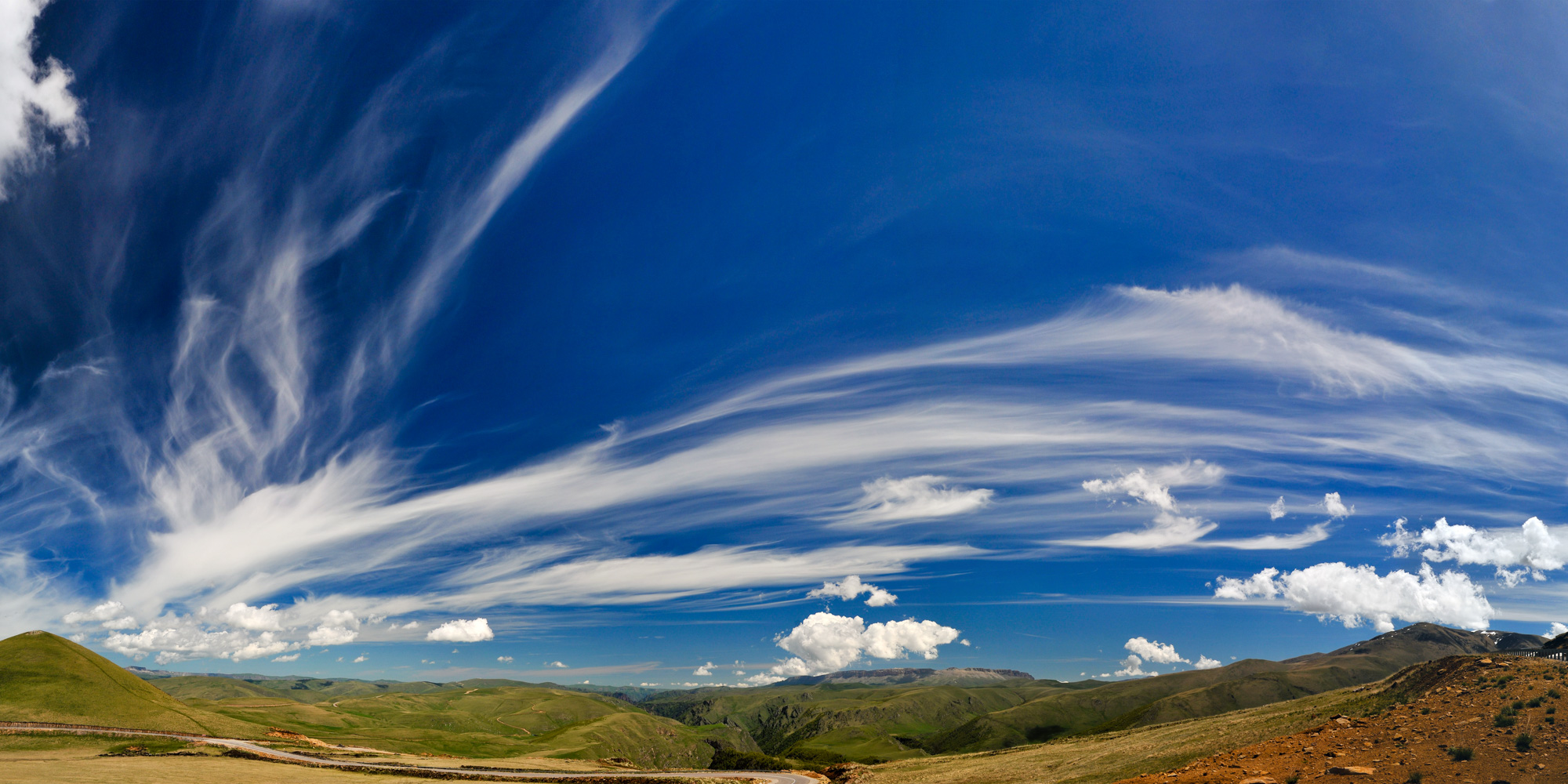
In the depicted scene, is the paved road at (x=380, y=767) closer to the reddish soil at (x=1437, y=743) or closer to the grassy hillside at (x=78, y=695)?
the grassy hillside at (x=78, y=695)

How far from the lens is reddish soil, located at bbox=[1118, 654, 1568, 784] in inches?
1380

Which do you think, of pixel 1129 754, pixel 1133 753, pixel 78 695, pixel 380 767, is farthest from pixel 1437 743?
pixel 78 695

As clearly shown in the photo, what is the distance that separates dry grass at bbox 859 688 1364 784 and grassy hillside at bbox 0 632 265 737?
490 feet

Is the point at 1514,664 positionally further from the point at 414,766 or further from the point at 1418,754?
the point at 414,766

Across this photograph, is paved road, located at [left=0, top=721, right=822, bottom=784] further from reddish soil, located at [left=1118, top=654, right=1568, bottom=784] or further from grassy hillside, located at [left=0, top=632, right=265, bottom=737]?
reddish soil, located at [left=1118, top=654, right=1568, bottom=784]

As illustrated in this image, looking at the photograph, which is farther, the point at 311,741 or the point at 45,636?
the point at 45,636

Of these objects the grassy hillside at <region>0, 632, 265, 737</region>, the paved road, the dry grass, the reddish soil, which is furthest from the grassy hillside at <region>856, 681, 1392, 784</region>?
the grassy hillside at <region>0, 632, 265, 737</region>

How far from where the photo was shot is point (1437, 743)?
38250mm

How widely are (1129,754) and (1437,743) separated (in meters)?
29.8

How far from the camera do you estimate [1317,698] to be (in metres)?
81.9

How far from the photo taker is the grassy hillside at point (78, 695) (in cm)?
11738

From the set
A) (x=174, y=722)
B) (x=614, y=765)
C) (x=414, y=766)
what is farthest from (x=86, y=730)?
(x=614, y=765)

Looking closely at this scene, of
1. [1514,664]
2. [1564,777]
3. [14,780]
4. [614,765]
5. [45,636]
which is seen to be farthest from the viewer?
[45,636]

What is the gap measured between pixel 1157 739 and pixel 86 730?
169m
